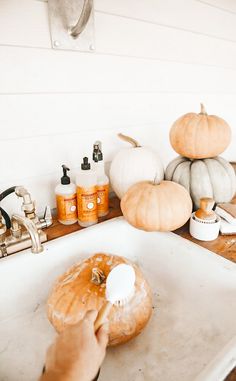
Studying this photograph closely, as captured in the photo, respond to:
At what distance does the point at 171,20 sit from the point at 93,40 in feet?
1.40

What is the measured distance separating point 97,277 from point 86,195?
31 cm

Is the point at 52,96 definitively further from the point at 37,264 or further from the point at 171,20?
the point at 171,20

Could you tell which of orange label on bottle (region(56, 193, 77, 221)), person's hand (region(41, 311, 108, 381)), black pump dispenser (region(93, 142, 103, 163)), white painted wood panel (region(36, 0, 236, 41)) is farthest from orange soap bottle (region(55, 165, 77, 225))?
white painted wood panel (region(36, 0, 236, 41))

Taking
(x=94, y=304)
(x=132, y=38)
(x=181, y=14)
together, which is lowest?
(x=94, y=304)

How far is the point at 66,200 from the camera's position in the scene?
33.9 inches

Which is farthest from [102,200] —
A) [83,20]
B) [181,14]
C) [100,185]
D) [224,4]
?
[224,4]

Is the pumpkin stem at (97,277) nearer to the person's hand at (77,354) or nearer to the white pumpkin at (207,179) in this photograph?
the person's hand at (77,354)

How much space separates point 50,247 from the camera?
0.76 meters

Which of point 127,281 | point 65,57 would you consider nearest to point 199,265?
point 127,281

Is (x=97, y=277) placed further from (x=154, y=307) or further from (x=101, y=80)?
(x=101, y=80)

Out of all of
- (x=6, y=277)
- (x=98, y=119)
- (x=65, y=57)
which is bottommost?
(x=6, y=277)

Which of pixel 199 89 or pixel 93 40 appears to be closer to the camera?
pixel 93 40

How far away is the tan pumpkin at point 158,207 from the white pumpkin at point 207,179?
106 mm

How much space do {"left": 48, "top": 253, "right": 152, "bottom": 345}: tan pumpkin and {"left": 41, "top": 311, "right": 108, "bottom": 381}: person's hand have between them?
172 millimetres
